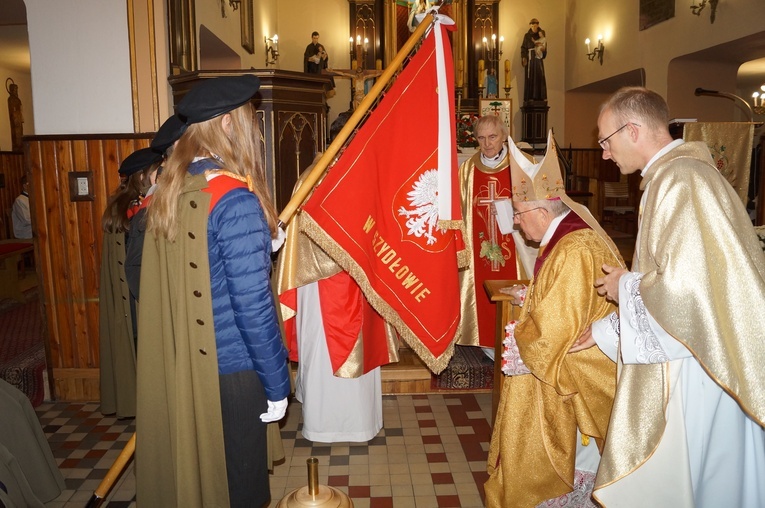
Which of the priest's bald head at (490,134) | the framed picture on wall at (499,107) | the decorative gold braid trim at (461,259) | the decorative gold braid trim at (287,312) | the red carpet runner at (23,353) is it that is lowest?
the red carpet runner at (23,353)

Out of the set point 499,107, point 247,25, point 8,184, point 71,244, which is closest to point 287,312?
point 71,244

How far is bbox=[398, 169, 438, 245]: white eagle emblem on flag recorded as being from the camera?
282 cm

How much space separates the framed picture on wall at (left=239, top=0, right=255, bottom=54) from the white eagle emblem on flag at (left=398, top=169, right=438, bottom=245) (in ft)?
25.9

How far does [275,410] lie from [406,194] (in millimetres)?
1191

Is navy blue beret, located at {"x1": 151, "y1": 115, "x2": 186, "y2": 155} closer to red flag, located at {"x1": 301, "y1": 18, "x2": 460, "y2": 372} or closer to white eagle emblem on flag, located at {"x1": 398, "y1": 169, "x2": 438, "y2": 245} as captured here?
red flag, located at {"x1": 301, "y1": 18, "x2": 460, "y2": 372}

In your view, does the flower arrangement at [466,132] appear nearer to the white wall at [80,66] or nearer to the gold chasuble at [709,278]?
the white wall at [80,66]

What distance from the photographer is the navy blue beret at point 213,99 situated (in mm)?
1927

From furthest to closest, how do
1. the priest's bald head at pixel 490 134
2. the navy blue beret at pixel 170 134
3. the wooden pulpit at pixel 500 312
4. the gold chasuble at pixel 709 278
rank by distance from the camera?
1. the priest's bald head at pixel 490 134
2. the wooden pulpit at pixel 500 312
3. the navy blue beret at pixel 170 134
4. the gold chasuble at pixel 709 278

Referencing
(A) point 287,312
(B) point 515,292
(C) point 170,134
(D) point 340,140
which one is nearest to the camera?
(C) point 170,134

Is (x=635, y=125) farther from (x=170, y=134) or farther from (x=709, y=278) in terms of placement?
(x=170, y=134)

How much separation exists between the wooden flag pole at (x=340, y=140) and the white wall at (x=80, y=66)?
7.29 feet

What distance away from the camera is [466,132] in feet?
30.9

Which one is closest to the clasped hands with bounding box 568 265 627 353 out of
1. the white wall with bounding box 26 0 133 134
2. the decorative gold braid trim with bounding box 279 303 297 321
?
the decorative gold braid trim with bounding box 279 303 297 321

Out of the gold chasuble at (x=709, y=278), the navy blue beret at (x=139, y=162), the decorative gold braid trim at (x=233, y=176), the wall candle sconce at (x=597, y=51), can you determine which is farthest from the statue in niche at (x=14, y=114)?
the gold chasuble at (x=709, y=278)
